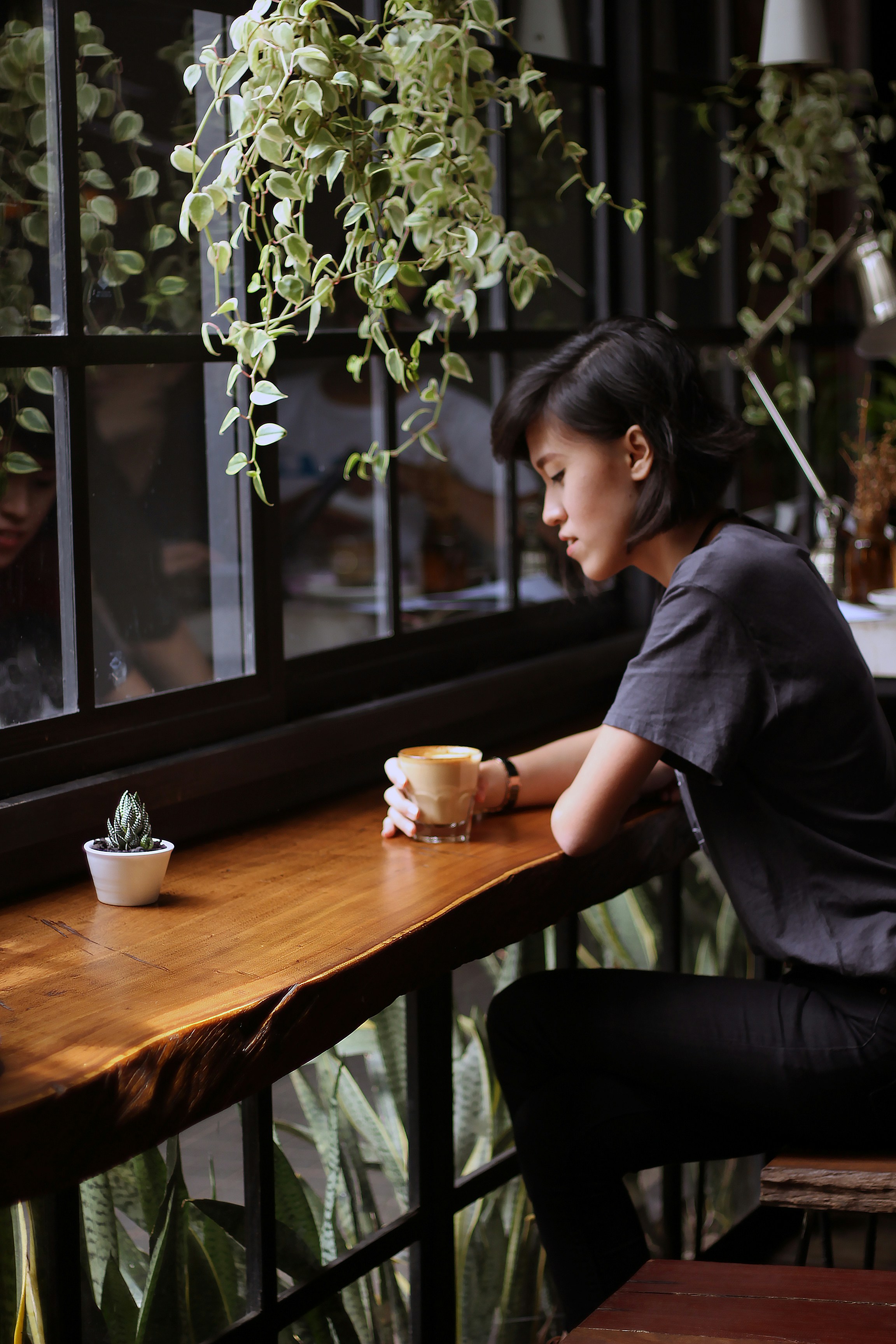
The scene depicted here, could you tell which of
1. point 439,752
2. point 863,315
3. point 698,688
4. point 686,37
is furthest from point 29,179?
point 863,315

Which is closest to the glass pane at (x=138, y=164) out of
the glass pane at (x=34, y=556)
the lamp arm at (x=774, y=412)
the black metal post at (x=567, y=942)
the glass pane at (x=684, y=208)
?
the glass pane at (x=34, y=556)

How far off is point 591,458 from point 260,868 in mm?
724

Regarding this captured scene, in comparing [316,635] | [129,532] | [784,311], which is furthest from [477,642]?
[784,311]

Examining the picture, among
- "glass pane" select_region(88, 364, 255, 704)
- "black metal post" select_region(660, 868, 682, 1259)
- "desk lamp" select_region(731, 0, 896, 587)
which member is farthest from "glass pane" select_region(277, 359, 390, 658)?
"desk lamp" select_region(731, 0, 896, 587)

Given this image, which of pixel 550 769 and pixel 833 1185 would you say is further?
pixel 550 769

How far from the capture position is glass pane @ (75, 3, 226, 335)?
1.78 metres

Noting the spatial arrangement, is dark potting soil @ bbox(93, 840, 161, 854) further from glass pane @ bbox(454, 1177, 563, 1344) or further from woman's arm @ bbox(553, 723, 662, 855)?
glass pane @ bbox(454, 1177, 563, 1344)

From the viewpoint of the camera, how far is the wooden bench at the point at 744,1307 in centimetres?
146

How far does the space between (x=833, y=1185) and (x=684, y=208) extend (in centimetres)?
226

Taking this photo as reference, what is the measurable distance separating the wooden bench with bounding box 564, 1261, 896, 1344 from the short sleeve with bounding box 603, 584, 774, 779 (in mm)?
570

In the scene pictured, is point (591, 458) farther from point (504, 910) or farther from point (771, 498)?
point (771, 498)

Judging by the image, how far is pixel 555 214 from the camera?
2779 mm

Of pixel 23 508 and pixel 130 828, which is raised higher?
pixel 23 508

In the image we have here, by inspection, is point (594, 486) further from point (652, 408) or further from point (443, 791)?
point (443, 791)
